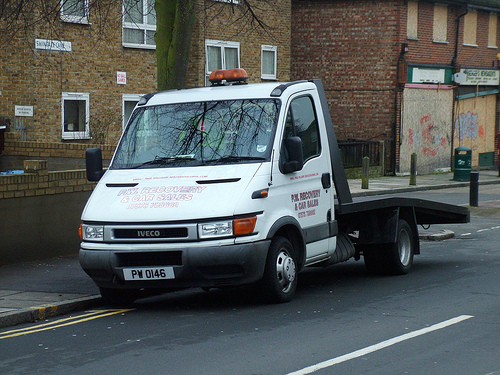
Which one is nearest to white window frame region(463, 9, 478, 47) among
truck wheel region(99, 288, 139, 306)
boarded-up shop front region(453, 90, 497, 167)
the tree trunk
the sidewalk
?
boarded-up shop front region(453, 90, 497, 167)

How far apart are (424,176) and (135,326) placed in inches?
1051

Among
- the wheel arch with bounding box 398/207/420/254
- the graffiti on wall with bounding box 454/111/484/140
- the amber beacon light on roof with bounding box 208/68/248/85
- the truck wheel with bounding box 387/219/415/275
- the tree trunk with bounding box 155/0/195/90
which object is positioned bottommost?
the truck wheel with bounding box 387/219/415/275

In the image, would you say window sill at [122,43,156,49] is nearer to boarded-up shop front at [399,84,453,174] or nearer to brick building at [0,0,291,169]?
brick building at [0,0,291,169]

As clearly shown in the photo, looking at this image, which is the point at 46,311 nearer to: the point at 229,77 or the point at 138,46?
the point at 229,77

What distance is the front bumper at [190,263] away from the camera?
827 centimetres

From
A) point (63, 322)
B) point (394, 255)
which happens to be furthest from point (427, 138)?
point (63, 322)

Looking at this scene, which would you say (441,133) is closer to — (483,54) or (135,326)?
(483,54)

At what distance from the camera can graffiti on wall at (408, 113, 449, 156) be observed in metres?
34.2

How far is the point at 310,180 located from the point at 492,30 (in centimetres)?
3165

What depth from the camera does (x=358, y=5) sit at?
3366 cm

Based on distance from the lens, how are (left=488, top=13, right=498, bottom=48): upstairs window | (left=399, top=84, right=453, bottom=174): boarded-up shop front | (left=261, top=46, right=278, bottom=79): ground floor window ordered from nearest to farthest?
(left=261, top=46, right=278, bottom=79): ground floor window, (left=399, top=84, right=453, bottom=174): boarded-up shop front, (left=488, top=13, right=498, bottom=48): upstairs window

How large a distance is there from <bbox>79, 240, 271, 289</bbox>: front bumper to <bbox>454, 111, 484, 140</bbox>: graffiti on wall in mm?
29656

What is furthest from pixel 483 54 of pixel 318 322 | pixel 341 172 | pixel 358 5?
pixel 318 322

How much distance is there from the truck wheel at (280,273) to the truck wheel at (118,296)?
1568 millimetres
